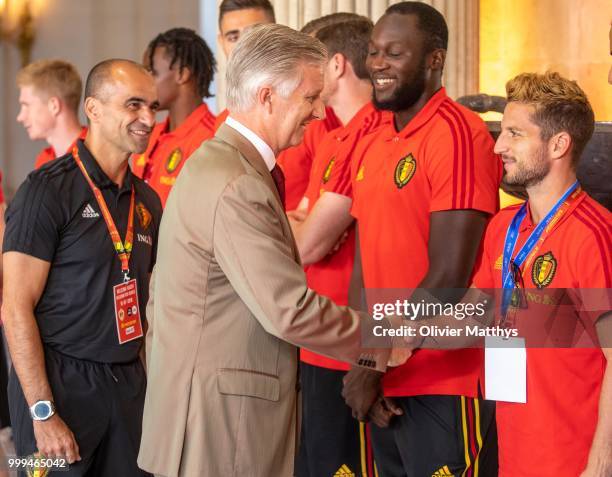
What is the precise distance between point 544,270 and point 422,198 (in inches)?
22.2

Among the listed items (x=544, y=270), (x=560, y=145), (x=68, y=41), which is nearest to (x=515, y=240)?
(x=544, y=270)

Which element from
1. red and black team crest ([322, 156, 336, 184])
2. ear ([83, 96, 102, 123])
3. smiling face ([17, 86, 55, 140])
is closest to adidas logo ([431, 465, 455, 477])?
red and black team crest ([322, 156, 336, 184])

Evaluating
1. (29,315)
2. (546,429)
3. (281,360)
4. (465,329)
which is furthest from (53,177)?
(546,429)

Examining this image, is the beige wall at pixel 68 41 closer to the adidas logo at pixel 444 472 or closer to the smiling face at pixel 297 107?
the adidas logo at pixel 444 472

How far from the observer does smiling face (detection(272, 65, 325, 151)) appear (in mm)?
2568

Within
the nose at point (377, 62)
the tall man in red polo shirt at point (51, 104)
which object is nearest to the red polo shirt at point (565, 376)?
the nose at point (377, 62)

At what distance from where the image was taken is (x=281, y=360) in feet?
8.39

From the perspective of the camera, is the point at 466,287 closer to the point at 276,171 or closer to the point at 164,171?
the point at 276,171

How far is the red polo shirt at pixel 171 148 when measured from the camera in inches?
188

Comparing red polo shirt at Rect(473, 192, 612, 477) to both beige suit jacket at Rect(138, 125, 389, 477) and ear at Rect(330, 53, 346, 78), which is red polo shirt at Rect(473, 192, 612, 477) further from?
ear at Rect(330, 53, 346, 78)

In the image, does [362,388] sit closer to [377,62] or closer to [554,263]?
[554,263]

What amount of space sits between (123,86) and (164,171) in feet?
4.26

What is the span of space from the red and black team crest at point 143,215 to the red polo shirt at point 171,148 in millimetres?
1173

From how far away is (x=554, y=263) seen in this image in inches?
107
